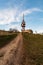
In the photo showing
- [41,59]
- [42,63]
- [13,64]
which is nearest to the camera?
[13,64]

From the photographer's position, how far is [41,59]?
2352 cm

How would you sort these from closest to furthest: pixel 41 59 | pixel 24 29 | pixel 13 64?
pixel 13 64 < pixel 41 59 < pixel 24 29

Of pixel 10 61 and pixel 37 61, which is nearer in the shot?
pixel 10 61

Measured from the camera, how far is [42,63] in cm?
2144

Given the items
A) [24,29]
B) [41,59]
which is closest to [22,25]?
[24,29]

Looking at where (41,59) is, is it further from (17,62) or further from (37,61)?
(17,62)

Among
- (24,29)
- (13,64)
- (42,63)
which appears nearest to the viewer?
(13,64)

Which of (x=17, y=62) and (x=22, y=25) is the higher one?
(x=22, y=25)

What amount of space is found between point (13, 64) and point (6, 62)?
1.04 meters

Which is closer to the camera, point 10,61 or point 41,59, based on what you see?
point 10,61

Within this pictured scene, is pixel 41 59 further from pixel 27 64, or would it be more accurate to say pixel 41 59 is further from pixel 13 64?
pixel 13 64

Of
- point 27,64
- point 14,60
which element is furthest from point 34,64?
point 14,60

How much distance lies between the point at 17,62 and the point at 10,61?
2.45 feet

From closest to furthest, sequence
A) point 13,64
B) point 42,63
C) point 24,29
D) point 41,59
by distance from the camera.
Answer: point 13,64 → point 42,63 → point 41,59 → point 24,29
